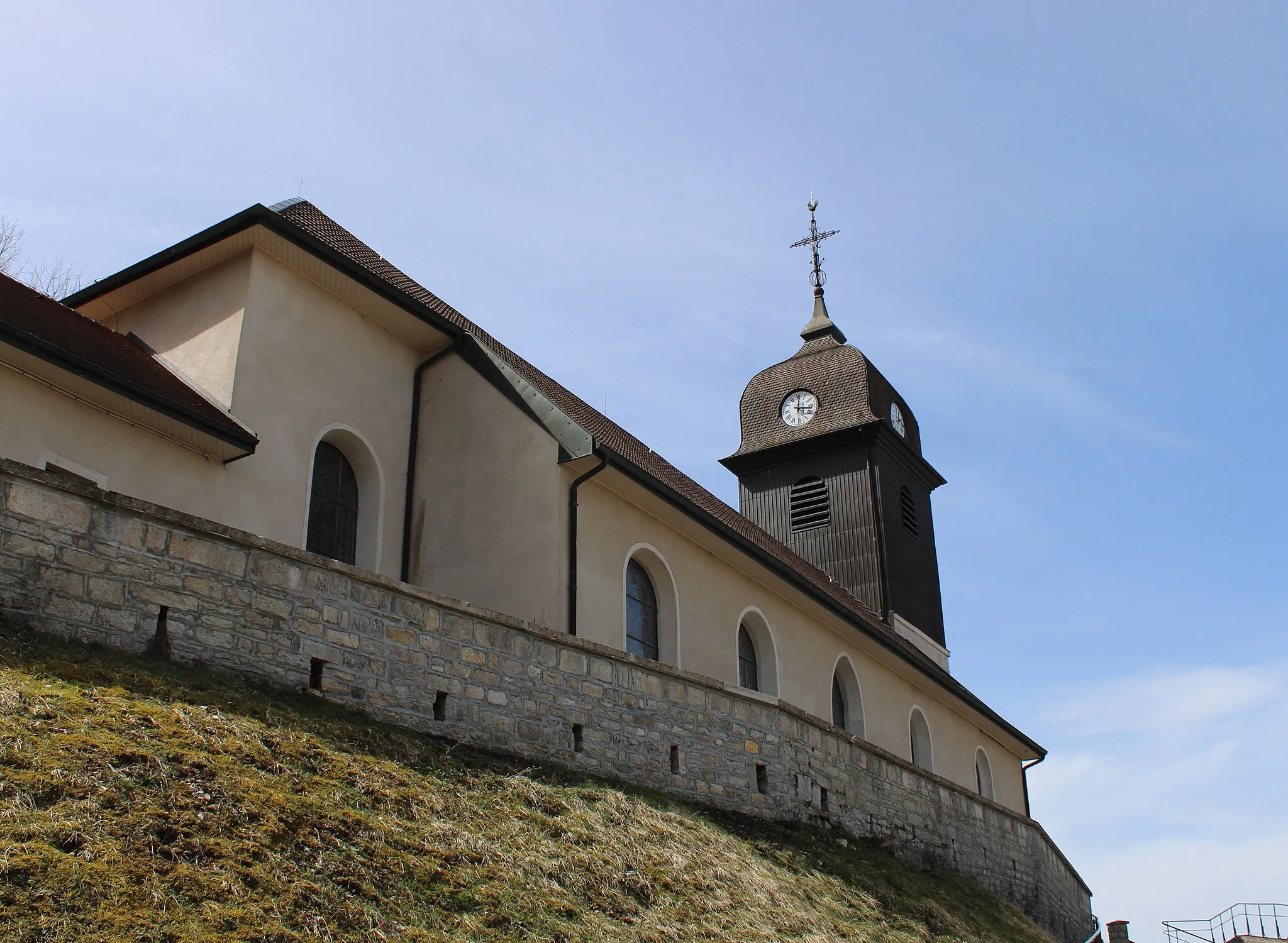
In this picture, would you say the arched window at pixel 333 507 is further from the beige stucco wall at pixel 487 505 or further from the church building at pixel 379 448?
the beige stucco wall at pixel 487 505

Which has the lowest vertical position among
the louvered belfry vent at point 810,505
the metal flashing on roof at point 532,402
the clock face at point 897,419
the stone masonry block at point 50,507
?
the stone masonry block at point 50,507

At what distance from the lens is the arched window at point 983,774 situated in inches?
1120

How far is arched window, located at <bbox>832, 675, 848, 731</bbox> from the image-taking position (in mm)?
22328

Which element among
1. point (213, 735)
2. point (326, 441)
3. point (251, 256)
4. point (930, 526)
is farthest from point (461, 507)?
point (930, 526)

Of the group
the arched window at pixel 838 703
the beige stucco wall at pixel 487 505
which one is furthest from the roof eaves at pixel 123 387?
the arched window at pixel 838 703

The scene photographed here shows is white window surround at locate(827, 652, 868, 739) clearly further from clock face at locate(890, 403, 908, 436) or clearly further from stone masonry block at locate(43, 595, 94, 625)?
stone masonry block at locate(43, 595, 94, 625)

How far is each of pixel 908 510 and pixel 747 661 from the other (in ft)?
41.1

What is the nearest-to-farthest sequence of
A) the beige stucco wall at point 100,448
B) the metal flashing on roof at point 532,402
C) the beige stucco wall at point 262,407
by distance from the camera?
the beige stucco wall at point 100,448 < the beige stucco wall at point 262,407 < the metal flashing on roof at point 532,402

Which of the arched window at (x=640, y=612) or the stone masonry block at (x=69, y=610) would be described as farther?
the arched window at (x=640, y=612)

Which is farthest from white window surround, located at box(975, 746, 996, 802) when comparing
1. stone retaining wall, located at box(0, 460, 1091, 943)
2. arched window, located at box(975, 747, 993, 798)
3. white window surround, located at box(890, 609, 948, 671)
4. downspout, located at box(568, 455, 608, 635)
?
downspout, located at box(568, 455, 608, 635)

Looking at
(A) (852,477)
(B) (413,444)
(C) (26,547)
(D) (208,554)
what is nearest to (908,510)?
(A) (852,477)

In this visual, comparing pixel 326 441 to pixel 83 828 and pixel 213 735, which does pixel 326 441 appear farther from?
pixel 83 828

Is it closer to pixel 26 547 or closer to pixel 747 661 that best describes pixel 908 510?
pixel 747 661

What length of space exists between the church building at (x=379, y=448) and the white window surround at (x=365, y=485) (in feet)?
0.09
